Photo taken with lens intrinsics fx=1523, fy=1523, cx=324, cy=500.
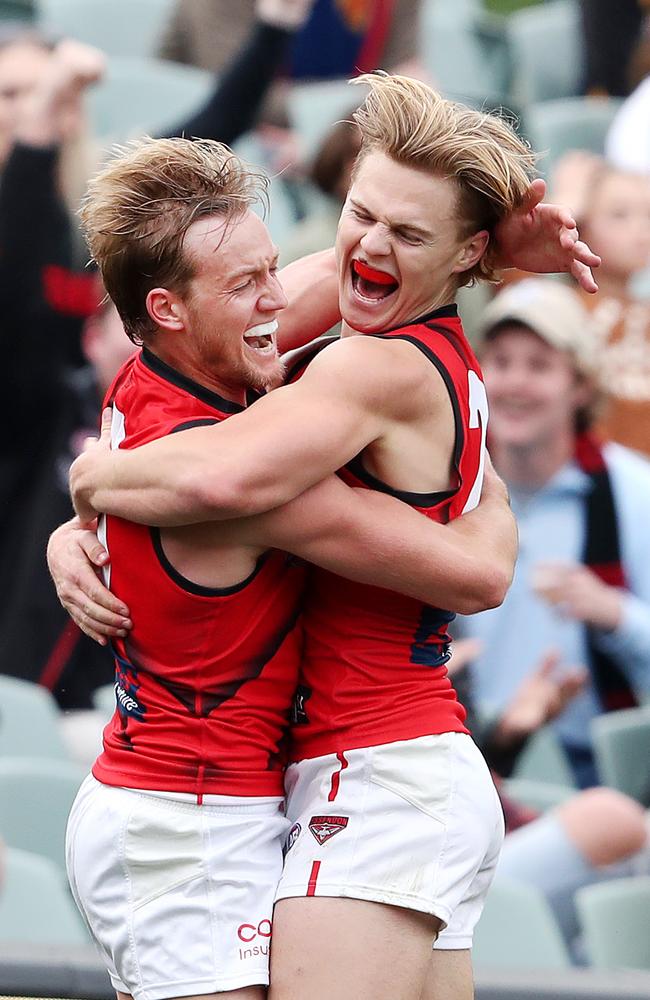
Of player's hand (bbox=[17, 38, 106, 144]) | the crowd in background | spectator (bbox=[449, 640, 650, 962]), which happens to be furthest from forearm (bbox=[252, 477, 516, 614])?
player's hand (bbox=[17, 38, 106, 144])

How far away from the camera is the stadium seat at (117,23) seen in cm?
568

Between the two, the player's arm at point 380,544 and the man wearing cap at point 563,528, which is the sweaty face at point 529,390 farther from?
the player's arm at point 380,544

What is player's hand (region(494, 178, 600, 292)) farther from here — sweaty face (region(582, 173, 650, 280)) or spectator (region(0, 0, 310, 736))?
sweaty face (region(582, 173, 650, 280))

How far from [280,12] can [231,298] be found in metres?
3.32

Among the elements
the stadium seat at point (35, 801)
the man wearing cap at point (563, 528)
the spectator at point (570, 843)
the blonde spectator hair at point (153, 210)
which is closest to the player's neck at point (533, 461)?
the man wearing cap at point (563, 528)

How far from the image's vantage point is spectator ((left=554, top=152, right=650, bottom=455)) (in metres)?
4.72

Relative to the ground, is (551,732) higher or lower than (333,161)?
lower

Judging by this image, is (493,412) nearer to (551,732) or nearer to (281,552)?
(551,732)

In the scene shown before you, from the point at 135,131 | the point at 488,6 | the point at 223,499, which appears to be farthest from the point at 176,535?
the point at 488,6

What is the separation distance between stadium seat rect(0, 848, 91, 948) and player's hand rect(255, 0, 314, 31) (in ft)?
9.44

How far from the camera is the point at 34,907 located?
3.36 meters

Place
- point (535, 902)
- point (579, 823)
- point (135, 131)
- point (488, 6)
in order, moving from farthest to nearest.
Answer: point (488, 6) < point (135, 131) < point (579, 823) < point (535, 902)

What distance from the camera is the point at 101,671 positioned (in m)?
4.14

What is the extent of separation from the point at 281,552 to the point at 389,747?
0.29m
